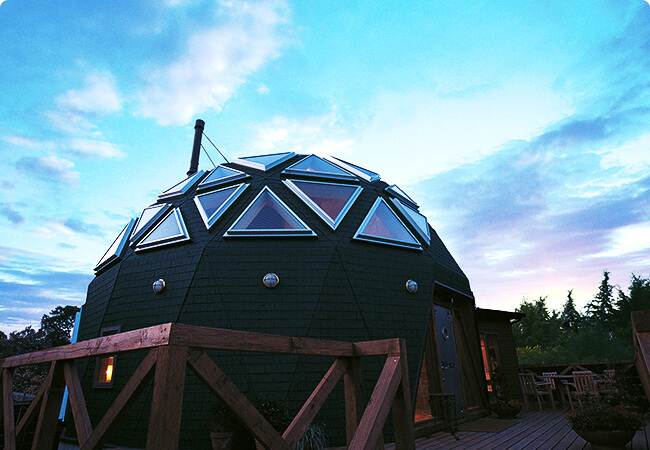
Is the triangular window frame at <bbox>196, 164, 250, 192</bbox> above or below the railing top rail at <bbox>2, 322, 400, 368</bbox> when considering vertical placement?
above

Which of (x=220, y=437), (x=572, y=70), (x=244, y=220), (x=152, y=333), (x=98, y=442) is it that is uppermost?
(x=572, y=70)

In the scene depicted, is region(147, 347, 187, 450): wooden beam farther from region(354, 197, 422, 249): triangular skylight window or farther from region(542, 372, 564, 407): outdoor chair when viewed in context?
region(542, 372, 564, 407): outdoor chair

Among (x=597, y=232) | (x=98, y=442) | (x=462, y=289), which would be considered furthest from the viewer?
(x=597, y=232)

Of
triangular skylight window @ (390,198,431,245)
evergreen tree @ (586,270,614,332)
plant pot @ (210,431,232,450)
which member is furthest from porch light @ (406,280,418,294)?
evergreen tree @ (586,270,614,332)

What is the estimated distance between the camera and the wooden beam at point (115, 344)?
5.28 feet

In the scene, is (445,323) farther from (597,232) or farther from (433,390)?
(597,232)

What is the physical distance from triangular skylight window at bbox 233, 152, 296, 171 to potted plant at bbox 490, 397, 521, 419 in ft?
33.1

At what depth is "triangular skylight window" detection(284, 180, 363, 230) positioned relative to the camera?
8391 mm

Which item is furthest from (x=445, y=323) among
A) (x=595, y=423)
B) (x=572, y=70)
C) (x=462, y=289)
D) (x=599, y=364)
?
(x=572, y=70)

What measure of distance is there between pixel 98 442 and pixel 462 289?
10549mm

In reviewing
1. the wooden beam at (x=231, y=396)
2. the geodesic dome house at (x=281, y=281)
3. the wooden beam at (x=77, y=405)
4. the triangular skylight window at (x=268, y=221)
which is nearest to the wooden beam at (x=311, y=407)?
the wooden beam at (x=231, y=396)

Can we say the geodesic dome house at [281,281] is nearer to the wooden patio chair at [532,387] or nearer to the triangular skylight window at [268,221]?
the triangular skylight window at [268,221]

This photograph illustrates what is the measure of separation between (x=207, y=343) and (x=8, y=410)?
417cm

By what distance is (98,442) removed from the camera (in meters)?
1.92
